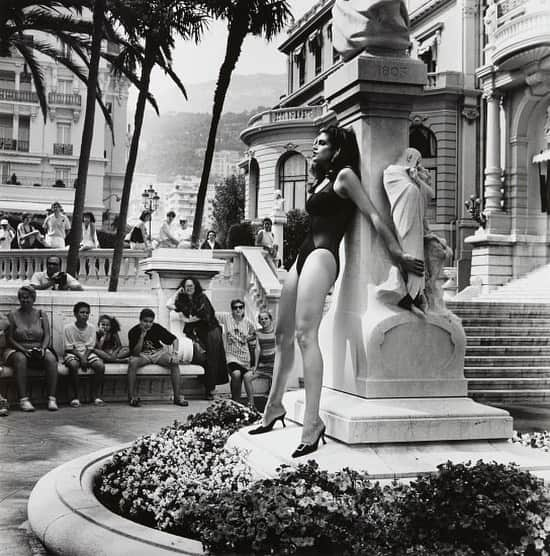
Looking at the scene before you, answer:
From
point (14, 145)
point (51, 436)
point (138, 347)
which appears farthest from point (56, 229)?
point (14, 145)

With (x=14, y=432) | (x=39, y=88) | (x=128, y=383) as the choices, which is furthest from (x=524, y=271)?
(x=14, y=432)

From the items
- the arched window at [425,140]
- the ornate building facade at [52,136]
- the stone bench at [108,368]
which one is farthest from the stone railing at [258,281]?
the ornate building facade at [52,136]

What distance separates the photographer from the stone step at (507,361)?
13.8 metres

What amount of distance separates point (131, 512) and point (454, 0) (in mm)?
34687

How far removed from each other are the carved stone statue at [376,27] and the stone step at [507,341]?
402 inches

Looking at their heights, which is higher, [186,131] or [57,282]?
[186,131]

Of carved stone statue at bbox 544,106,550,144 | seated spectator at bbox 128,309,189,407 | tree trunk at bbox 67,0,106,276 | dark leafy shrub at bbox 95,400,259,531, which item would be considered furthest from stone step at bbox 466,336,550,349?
carved stone statue at bbox 544,106,550,144

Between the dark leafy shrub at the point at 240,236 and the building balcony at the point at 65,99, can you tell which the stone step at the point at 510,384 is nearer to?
the dark leafy shrub at the point at 240,236

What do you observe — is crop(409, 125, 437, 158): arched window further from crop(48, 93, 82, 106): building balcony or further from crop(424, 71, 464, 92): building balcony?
crop(48, 93, 82, 106): building balcony

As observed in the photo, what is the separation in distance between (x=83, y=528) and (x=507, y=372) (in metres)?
10.9

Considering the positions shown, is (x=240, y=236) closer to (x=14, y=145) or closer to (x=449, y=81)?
(x=449, y=81)

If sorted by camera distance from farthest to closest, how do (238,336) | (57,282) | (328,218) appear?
(57,282), (238,336), (328,218)

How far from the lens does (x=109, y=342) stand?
1068cm

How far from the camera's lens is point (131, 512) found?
14.6ft
